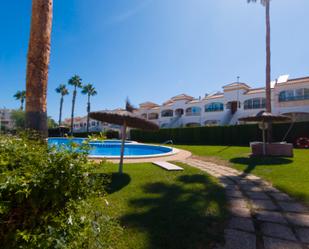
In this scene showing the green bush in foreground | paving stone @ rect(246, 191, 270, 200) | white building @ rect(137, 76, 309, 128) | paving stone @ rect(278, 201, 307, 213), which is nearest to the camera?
the green bush in foreground

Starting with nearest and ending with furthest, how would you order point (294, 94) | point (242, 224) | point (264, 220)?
1. point (242, 224)
2. point (264, 220)
3. point (294, 94)

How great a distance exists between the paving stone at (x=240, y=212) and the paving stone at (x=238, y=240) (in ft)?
2.59

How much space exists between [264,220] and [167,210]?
1.92m

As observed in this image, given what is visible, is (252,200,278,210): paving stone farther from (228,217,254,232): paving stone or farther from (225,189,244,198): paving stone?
(228,217,254,232): paving stone

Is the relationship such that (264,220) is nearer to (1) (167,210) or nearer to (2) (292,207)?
(2) (292,207)

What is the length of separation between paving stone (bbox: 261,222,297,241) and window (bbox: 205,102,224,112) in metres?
34.7

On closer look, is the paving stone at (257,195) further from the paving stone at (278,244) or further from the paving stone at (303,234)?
the paving stone at (278,244)

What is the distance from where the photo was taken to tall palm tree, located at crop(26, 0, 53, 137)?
191 inches

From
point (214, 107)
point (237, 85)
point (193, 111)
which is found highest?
point (237, 85)

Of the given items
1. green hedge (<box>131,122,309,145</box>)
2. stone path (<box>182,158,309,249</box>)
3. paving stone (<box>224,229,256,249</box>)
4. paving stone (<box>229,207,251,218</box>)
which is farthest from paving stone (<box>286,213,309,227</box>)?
green hedge (<box>131,122,309,145</box>)

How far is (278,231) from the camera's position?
3.62 metres

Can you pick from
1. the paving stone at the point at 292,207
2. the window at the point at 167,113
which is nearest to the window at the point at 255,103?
the window at the point at 167,113

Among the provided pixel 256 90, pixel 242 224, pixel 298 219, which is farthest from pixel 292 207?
pixel 256 90

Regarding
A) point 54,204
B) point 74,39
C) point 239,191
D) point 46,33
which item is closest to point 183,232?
point 54,204
